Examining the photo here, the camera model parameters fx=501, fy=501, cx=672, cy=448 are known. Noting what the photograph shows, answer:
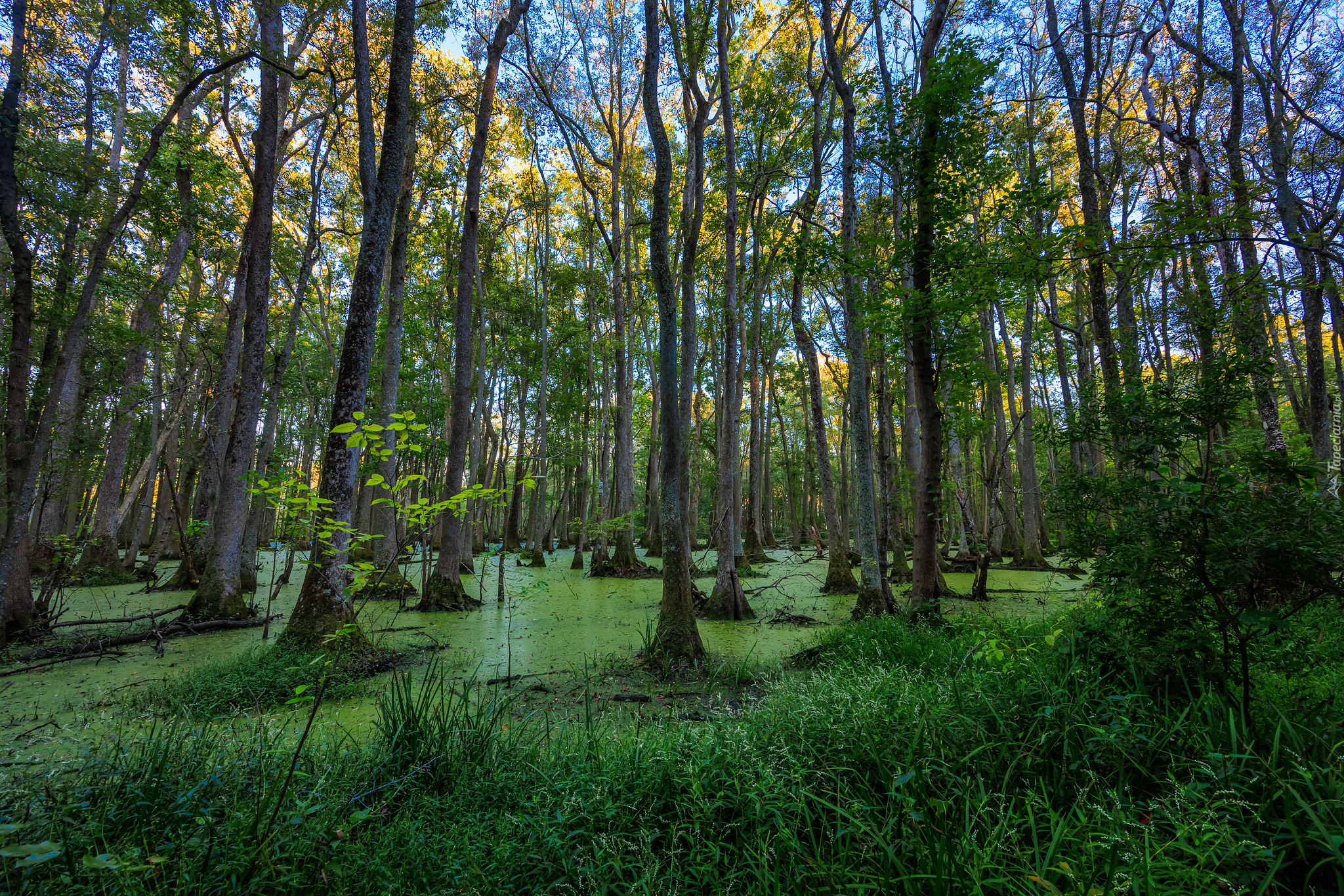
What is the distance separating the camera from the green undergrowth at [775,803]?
1.60 meters

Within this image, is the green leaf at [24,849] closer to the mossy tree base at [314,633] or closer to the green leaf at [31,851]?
the green leaf at [31,851]

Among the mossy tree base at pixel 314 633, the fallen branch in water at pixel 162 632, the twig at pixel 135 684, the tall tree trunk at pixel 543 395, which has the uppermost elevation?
the tall tree trunk at pixel 543 395

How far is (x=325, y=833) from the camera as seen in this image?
200 centimetres

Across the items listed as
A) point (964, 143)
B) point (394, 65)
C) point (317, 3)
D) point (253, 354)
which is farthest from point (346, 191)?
point (964, 143)

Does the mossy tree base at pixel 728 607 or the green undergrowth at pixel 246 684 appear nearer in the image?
the green undergrowth at pixel 246 684

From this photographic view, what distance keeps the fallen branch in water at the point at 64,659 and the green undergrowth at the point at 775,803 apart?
2719 millimetres

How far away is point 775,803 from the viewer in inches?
81.7

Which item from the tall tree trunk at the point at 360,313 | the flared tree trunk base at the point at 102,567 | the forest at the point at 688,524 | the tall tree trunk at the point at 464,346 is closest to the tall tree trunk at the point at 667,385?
the forest at the point at 688,524

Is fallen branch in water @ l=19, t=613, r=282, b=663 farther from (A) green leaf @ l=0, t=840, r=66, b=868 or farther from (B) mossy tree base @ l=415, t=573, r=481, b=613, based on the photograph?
(A) green leaf @ l=0, t=840, r=66, b=868

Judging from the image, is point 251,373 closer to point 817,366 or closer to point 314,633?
point 314,633

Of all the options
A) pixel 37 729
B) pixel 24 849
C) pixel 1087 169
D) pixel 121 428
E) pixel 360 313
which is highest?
pixel 1087 169

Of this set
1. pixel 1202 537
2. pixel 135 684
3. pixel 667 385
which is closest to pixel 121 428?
pixel 135 684

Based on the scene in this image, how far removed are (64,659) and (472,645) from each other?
11.7ft

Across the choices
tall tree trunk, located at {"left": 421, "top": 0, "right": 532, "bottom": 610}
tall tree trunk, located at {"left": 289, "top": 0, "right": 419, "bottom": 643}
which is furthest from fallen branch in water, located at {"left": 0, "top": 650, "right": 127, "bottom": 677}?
tall tree trunk, located at {"left": 421, "top": 0, "right": 532, "bottom": 610}
